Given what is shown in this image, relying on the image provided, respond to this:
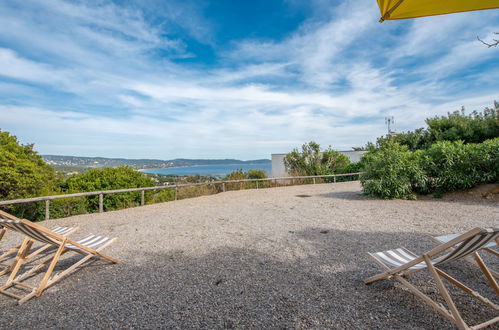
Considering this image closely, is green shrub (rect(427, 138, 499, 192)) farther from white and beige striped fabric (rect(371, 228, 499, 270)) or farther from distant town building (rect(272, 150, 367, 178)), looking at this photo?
distant town building (rect(272, 150, 367, 178))

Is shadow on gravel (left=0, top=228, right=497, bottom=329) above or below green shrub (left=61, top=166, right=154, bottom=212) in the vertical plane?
below

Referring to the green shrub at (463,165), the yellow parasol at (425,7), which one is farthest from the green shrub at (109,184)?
the green shrub at (463,165)

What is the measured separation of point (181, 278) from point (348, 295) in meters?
1.87

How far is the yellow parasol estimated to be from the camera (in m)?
1.84

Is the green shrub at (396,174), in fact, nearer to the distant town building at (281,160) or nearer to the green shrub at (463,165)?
the green shrub at (463,165)

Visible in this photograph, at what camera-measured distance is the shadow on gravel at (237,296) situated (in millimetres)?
2043

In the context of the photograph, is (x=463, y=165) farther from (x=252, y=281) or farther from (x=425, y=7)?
(x=252, y=281)

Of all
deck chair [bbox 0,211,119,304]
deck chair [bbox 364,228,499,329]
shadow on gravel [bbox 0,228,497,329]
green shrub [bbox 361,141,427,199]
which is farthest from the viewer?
green shrub [bbox 361,141,427,199]

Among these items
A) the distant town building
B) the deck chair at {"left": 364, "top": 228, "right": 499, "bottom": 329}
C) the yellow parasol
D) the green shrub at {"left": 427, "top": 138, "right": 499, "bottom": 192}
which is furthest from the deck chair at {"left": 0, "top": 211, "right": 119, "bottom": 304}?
the distant town building

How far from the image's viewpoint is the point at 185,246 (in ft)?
13.4

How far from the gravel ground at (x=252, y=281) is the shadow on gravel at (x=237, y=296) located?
0.01m

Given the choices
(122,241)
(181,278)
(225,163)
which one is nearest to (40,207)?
(122,241)

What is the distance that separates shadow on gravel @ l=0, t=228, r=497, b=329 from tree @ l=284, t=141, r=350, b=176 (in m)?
11.9

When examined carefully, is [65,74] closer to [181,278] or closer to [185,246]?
[185,246]
